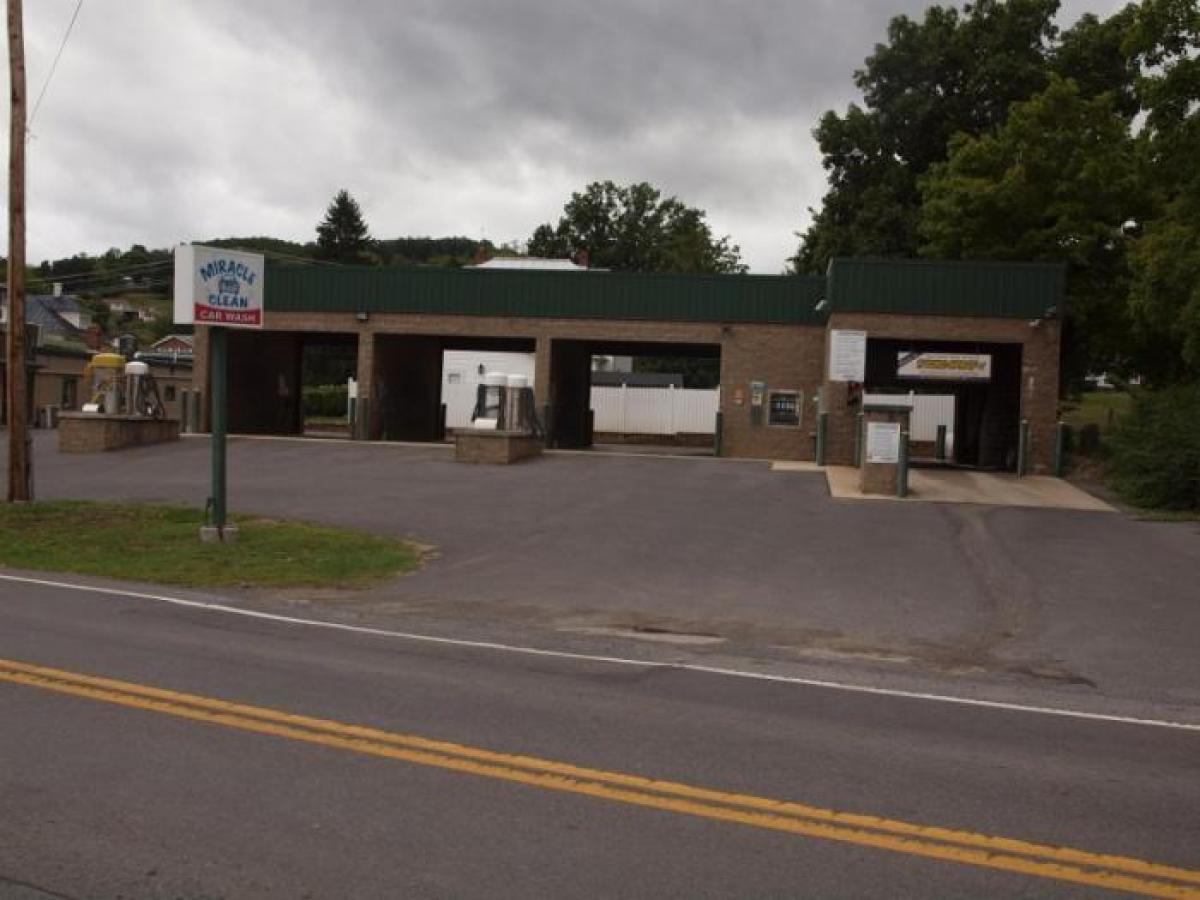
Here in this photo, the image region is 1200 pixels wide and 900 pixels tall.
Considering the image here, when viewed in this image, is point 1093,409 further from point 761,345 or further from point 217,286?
point 217,286

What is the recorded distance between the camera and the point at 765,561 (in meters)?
15.9

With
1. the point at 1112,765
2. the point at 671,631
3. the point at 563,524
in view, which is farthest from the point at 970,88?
the point at 1112,765

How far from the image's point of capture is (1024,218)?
3491 cm

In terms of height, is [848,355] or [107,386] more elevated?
[848,355]

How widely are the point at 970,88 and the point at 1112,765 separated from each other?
142 ft

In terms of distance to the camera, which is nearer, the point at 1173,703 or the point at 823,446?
the point at 1173,703

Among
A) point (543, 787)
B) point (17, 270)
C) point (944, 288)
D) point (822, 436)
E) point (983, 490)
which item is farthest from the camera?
point (822, 436)

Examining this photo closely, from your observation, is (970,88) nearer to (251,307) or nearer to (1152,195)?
(1152,195)

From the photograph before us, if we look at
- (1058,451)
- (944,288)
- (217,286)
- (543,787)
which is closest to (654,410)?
(944,288)

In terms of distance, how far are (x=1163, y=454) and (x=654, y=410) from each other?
100 ft

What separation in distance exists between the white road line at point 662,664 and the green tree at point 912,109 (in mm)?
38040

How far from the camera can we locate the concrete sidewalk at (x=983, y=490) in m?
23.1

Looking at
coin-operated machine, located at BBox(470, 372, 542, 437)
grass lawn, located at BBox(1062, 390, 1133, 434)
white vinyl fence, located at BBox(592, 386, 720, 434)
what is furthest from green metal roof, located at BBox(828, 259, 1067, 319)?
white vinyl fence, located at BBox(592, 386, 720, 434)

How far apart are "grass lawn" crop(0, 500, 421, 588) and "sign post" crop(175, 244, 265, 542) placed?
841 millimetres
